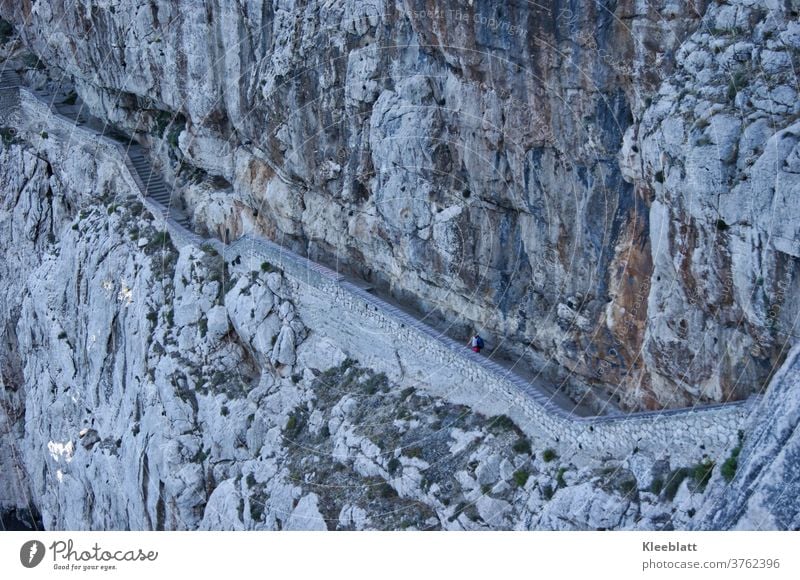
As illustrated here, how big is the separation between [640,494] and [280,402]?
51.0 ft

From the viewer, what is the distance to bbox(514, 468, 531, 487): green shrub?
30586 millimetres

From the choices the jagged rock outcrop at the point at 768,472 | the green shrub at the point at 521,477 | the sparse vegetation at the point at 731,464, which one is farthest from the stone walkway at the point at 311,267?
the green shrub at the point at 521,477

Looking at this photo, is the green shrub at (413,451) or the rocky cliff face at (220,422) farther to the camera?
the green shrub at (413,451)

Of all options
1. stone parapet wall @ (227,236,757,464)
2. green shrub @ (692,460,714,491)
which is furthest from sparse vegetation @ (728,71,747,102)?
green shrub @ (692,460,714,491)

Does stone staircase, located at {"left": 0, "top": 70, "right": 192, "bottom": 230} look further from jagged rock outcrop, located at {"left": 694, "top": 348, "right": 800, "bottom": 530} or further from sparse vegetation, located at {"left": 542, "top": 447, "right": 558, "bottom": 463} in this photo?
jagged rock outcrop, located at {"left": 694, "top": 348, "right": 800, "bottom": 530}

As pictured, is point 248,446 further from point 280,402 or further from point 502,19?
point 502,19

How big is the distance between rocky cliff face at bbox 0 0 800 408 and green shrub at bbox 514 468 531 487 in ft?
Answer: 11.9

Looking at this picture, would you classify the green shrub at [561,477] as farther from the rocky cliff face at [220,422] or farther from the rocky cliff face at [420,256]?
the rocky cliff face at [420,256]

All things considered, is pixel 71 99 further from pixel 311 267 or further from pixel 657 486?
pixel 657 486

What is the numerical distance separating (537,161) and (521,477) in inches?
360

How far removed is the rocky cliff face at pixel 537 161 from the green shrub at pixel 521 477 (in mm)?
3629

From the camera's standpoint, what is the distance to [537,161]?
32656 millimetres

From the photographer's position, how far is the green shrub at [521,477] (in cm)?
3059


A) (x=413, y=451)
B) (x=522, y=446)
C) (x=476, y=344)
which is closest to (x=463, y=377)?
(x=476, y=344)
